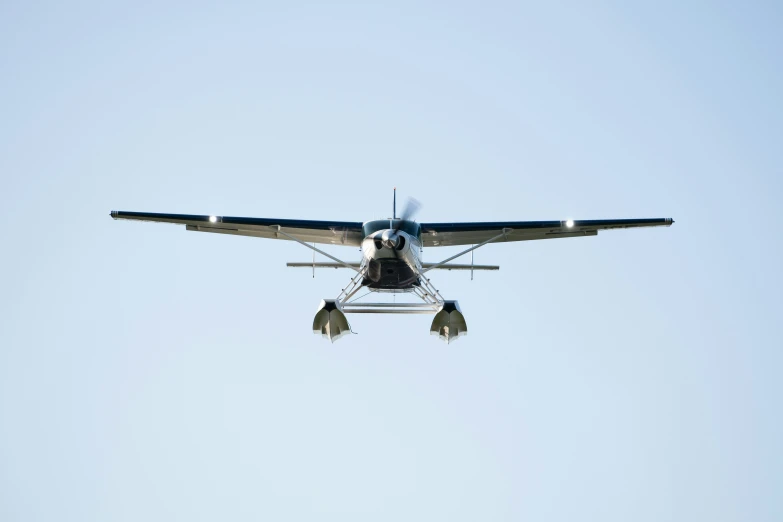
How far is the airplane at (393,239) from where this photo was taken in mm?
18469

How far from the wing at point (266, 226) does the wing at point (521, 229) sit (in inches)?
76.7

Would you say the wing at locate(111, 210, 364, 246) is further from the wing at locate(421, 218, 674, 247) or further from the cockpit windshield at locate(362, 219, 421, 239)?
the wing at locate(421, 218, 674, 247)

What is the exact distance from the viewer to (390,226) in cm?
1895

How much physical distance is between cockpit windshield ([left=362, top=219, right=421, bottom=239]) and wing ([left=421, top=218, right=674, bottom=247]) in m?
1.36

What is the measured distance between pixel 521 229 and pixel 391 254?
173 inches

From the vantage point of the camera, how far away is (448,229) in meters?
21.2

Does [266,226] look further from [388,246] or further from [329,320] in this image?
[388,246]

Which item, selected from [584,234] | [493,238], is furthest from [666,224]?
[493,238]

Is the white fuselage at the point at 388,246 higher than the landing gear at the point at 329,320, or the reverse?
the white fuselage at the point at 388,246

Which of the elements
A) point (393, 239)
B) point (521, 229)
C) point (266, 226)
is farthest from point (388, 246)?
point (521, 229)

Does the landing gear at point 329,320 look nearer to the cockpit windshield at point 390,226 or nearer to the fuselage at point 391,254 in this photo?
the fuselage at point 391,254

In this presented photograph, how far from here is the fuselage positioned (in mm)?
18453

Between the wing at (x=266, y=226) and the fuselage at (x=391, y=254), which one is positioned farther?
the wing at (x=266, y=226)

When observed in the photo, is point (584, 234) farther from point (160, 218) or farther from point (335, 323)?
point (160, 218)
